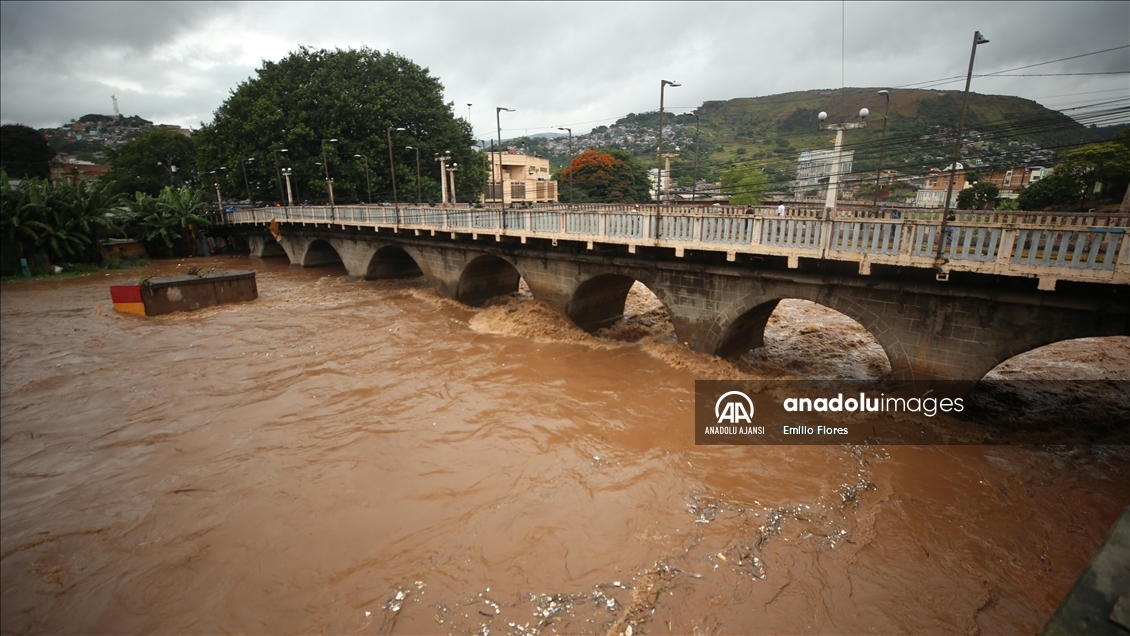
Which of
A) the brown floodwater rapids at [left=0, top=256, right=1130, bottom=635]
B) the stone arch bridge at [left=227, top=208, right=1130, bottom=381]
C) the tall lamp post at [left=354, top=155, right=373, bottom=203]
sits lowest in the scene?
the brown floodwater rapids at [left=0, top=256, right=1130, bottom=635]

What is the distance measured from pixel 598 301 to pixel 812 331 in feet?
23.6

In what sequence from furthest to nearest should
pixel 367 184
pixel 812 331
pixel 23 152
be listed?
pixel 23 152 < pixel 367 184 < pixel 812 331

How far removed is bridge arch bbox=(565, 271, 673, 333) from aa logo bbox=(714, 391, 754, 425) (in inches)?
161

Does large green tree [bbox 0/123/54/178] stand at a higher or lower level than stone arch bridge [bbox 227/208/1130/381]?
higher

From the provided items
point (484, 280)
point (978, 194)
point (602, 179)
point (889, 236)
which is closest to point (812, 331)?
point (889, 236)

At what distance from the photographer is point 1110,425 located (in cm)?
942

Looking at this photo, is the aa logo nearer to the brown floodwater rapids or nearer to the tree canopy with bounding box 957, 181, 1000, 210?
the brown floodwater rapids

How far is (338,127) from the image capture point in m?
30.8

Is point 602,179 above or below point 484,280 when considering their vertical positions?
above

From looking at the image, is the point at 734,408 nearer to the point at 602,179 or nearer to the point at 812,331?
the point at 812,331

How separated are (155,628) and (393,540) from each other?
260 cm

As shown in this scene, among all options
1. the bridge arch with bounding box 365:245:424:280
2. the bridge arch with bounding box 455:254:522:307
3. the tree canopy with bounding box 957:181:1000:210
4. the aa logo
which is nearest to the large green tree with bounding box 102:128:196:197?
the bridge arch with bounding box 365:245:424:280

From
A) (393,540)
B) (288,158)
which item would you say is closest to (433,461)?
(393,540)

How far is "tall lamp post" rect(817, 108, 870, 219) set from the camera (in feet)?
26.0
